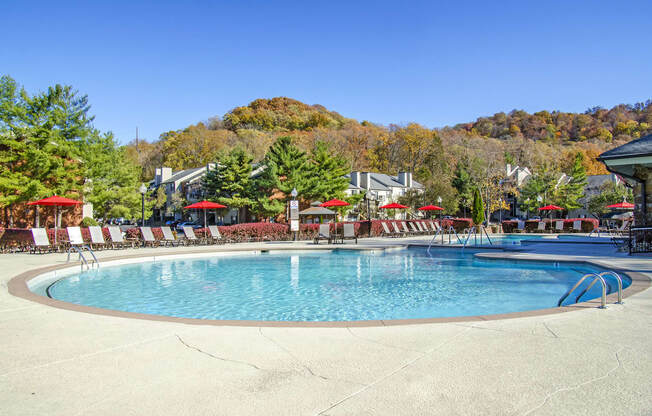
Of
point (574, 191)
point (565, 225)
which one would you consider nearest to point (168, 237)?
point (565, 225)

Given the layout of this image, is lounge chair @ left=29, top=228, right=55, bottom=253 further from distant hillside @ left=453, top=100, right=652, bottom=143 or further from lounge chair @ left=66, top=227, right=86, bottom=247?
distant hillside @ left=453, top=100, right=652, bottom=143

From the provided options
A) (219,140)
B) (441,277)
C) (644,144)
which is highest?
(219,140)

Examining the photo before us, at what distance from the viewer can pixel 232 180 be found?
3322cm

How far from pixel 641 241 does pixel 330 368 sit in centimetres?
1437

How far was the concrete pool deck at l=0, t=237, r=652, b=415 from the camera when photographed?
8.80 ft

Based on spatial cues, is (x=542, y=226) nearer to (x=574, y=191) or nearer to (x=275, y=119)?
(x=574, y=191)

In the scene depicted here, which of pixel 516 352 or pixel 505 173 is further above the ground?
pixel 505 173

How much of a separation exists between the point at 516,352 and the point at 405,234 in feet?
78.6

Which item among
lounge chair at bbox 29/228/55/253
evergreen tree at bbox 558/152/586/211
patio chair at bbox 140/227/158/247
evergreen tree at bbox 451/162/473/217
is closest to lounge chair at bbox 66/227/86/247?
lounge chair at bbox 29/228/55/253

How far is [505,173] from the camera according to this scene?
51656 mm

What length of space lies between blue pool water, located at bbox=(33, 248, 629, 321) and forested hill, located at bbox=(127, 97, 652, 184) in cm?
4067

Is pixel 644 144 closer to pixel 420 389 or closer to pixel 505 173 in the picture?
pixel 420 389

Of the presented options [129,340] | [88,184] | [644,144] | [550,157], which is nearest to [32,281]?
[129,340]

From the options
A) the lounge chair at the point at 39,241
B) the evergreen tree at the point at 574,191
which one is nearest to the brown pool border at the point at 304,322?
the lounge chair at the point at 39,241
